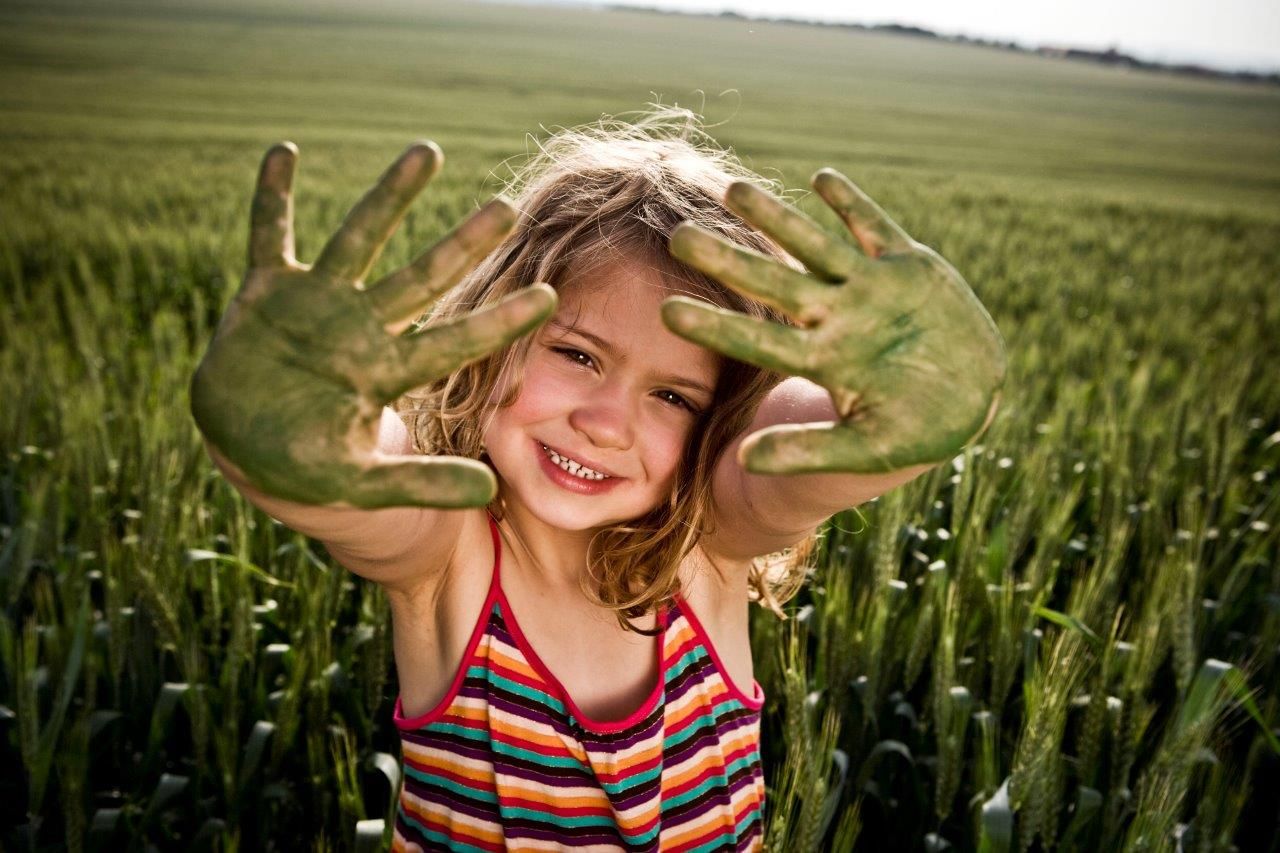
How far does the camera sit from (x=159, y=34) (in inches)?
1436

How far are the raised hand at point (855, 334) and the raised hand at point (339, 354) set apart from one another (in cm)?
17

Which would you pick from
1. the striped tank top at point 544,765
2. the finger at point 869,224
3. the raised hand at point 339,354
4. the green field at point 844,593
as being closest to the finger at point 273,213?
the raised hand at point 339,354

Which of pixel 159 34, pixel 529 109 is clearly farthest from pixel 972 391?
pixel 159 34

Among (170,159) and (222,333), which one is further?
(170,159)

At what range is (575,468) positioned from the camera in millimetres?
1251

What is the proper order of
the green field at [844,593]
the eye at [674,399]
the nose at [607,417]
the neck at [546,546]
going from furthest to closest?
1. the green field at [844,593]
2. the neck at [546,546]
3. the eye at [674,399]
4. the nose at [607,417]

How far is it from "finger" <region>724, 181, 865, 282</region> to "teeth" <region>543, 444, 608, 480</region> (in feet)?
1.67

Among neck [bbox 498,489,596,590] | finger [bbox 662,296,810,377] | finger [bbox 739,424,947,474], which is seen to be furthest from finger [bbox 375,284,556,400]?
neck [bbox 498,489,596,590]

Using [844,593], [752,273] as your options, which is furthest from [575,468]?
[844,593]

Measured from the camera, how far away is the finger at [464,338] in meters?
0.77

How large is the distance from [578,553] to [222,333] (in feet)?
2.42

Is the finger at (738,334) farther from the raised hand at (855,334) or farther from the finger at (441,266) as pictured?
the finger at (441,266)

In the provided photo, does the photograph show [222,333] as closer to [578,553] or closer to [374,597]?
[578,553]

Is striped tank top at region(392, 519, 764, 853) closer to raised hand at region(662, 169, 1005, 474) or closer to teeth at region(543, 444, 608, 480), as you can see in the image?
teeth at region(543, 444, 608, 480)
